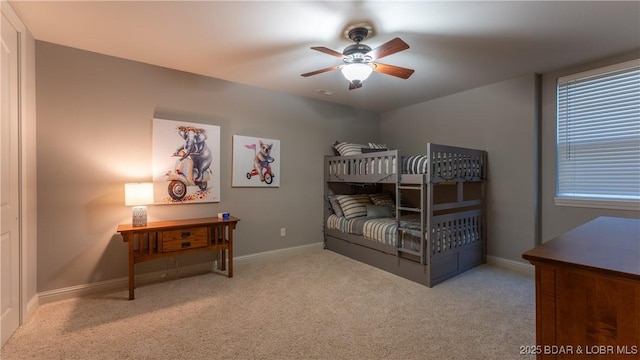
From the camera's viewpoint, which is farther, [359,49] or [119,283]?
[119,283]

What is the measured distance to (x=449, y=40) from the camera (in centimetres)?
248

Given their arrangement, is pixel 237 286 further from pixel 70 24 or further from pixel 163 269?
pixel 70 24

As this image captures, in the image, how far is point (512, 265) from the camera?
350 centimetres

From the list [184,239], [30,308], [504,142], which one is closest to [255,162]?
[184,239]

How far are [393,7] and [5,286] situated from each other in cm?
345

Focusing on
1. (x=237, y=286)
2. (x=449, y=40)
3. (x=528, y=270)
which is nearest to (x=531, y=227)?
(x=528, y=270)

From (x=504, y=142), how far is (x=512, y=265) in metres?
1.57

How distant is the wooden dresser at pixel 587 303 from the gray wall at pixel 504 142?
2.58 m

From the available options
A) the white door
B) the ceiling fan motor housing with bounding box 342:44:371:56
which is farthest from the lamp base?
the ceiling fan motor housing with bounding box 342:44:371:56

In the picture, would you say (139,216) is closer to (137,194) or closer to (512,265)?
(137,194)

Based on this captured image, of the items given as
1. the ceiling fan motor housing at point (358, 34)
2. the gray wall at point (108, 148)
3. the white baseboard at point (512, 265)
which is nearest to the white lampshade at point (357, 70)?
the ceiling fan motor housing at point (358, 34)

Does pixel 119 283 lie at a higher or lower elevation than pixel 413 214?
lower

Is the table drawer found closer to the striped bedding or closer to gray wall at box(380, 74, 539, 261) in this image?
the striped bedding

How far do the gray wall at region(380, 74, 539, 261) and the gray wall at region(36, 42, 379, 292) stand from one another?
274 centimetres
